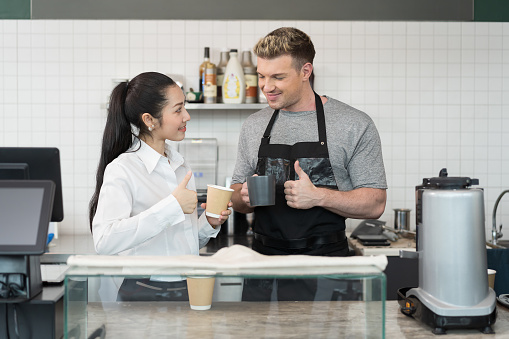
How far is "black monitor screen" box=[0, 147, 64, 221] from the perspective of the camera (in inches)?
62.2

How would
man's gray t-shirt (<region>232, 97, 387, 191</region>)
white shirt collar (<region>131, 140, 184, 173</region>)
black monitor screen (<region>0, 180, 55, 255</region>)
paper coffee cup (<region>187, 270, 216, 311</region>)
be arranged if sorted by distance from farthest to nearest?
1. man's gray t-shirt (<region>232, 97, 387, 191</region>)
2. white shirt collar (<region>131, 140, 184, 173</region>)
3. black monitor screen (<region>0, 180, 55, 255</region>)
4. paper coffee cup (<region>187, 270, 216, 311</region>)

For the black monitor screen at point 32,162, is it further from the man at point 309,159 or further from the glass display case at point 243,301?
the man at point 309,159

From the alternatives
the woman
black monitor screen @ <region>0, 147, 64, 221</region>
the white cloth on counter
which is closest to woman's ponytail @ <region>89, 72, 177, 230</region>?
the woman

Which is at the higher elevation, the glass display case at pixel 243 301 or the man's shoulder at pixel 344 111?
the man's shoulder at pixel 344 111

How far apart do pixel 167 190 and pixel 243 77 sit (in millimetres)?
1718

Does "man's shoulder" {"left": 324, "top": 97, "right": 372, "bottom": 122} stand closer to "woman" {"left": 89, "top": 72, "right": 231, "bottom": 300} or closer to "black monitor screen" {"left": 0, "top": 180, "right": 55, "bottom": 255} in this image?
"woman" {"left": 89, "top": 72, "right": 231, "bottom": 300}

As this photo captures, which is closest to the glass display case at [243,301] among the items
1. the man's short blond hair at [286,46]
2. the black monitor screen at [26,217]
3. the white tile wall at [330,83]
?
the black monitor screen at [26,217]

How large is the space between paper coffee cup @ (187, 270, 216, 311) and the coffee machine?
63cm

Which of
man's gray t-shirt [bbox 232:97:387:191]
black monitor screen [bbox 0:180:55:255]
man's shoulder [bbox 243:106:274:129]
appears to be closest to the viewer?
black monitor screen [bbox 0:180:55:255]

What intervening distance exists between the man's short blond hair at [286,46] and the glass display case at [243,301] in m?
1.18

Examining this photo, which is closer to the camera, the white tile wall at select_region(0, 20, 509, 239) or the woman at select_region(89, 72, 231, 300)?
the woman at select_region(89, 72, 231, 300)

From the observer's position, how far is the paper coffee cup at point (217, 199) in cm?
163

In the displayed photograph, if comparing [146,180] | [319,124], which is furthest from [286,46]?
[146,180]

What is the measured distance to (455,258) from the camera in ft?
4.63
